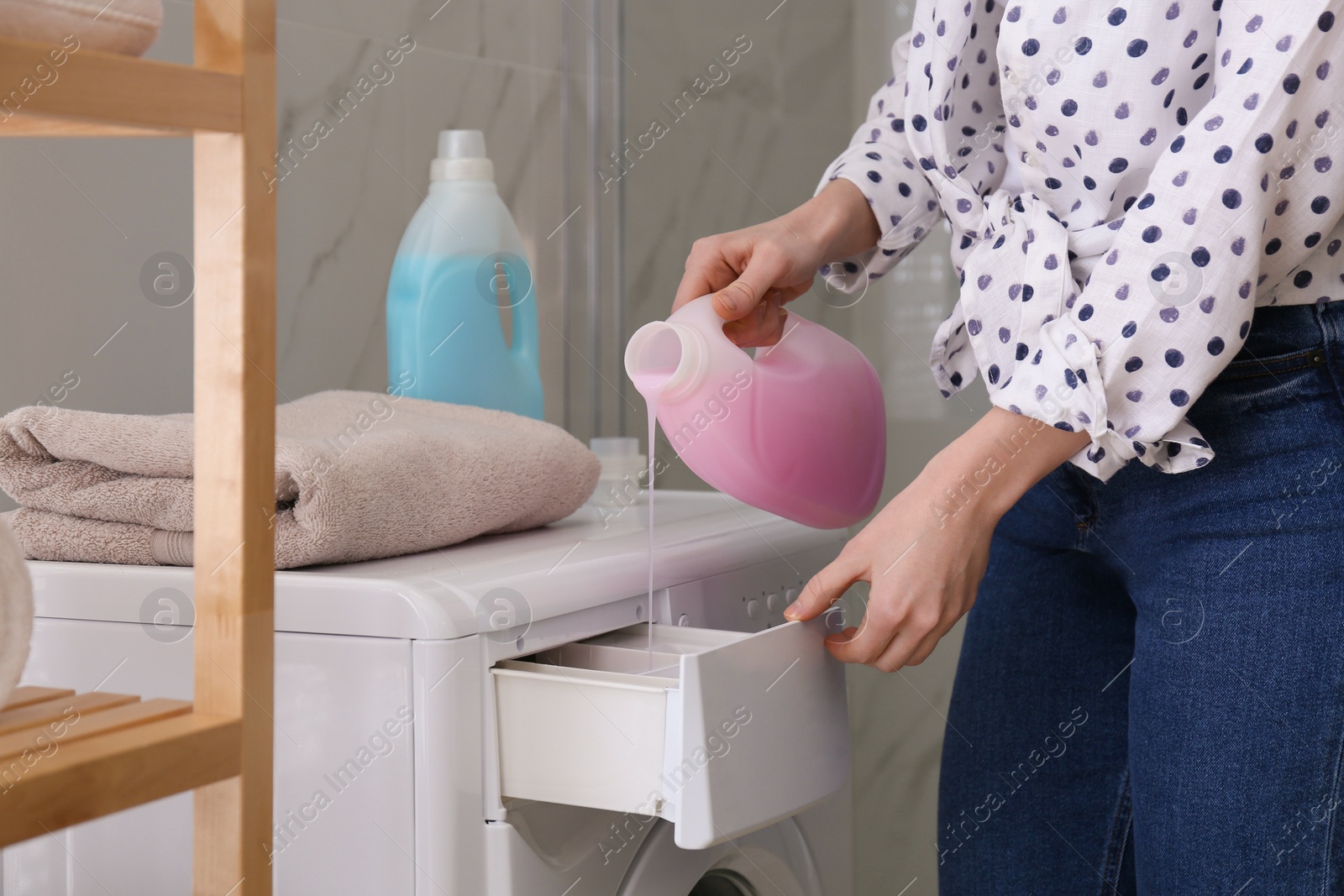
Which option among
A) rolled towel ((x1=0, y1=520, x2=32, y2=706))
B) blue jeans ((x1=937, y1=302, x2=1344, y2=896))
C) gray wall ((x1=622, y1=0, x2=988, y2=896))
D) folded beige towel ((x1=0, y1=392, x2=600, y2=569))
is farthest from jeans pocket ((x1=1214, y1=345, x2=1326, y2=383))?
gray wall ((x1=622, y1=0, x2=988, y2=896))

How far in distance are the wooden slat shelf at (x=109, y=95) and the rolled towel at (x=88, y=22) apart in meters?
0.02

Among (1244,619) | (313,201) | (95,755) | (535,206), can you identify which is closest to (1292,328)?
(1244,619)

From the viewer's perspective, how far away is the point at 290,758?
711 mm

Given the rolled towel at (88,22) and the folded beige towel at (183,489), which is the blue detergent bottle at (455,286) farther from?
the rolled towel at (88,22)

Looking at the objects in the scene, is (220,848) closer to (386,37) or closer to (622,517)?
(622,517)

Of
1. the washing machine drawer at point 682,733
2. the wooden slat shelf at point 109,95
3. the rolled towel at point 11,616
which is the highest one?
the wooden slat shelf at point 109,95

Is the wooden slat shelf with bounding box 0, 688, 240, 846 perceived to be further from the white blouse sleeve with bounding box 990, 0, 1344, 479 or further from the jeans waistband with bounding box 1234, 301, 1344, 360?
the jeans waistband with bounding box 1234, 301, 1344, 360

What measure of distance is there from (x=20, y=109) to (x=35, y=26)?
0.12 feet

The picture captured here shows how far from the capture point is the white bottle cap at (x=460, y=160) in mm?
1084

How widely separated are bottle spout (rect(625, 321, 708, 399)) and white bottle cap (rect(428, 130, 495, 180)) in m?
0.36

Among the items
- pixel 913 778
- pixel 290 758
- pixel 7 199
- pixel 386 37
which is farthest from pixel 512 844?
pixel 913 778

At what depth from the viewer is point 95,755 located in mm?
449

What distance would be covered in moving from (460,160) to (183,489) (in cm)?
46

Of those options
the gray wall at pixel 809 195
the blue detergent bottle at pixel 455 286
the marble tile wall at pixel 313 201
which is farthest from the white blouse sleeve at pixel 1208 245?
the gray wall at pixel 809 195
